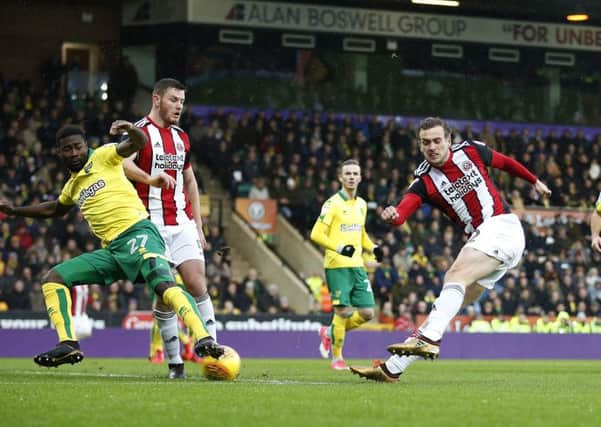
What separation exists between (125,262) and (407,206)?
2.40m

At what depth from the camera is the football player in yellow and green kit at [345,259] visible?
1619 centimetres

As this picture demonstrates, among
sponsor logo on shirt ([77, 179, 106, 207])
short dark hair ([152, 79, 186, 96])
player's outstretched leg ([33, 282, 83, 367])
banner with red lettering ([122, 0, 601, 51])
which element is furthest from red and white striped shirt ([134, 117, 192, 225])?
banner with red lettering ([122, 0, 601, 51])

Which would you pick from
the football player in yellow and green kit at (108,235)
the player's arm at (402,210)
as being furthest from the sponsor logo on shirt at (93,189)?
the player's arm at (402,210)

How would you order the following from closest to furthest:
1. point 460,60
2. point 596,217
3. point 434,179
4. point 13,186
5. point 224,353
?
1. point 224,353
2. point 434,179
3. point 596,217
4. point 13,186
5. point 460,60

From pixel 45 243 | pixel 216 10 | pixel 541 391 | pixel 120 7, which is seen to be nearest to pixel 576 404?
pixel 541 391

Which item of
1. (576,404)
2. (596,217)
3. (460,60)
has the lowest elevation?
(576,404)

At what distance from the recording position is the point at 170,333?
11531 mm

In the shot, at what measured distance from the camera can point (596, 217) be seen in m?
13.4

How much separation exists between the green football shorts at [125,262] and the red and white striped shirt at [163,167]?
3.96 feet

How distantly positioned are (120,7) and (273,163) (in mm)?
6599

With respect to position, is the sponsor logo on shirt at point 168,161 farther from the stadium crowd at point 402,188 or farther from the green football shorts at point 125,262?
the stadium crowd at point 402,188

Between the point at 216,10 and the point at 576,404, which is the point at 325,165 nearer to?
the point at 216,10

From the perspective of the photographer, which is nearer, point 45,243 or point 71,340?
point 71,340

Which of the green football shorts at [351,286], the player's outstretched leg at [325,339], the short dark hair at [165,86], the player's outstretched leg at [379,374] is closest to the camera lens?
the player's outstretched leg at [379,374]
